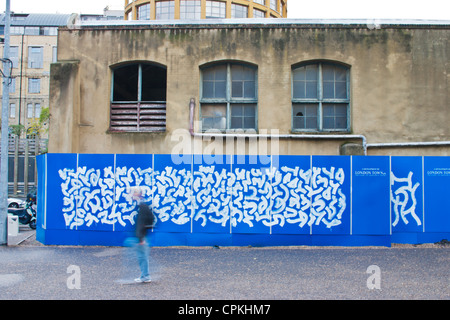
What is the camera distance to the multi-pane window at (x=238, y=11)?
49.8 metres

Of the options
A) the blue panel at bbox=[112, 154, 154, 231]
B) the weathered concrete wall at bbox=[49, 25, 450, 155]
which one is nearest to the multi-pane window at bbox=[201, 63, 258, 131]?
the weathered concrete wall at bbox=[49, 25, 450, 155]

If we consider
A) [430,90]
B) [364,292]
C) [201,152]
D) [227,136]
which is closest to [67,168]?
[201,152]

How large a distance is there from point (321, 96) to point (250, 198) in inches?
155

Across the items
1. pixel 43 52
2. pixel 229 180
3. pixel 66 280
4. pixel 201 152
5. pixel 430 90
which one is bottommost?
pixel 66 280

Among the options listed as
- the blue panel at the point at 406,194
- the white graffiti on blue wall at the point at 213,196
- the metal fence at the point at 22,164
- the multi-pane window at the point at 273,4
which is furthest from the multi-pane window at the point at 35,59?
the blue panel at the point at 406,194

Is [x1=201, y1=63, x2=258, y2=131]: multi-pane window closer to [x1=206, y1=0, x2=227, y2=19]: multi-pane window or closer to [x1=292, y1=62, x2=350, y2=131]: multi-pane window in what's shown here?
[x1=292, y1=62, x2=350, y2=131]: multi-pane window

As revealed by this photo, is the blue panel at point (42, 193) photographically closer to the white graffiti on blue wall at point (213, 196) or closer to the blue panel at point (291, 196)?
the white graffiti on blue wall at point (213, 196)

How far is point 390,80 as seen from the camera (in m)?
12.6

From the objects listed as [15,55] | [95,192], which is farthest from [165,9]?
[95,192]

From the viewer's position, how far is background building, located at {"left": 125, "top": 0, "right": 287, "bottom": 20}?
48.0m

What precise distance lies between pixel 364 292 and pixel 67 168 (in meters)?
8.07

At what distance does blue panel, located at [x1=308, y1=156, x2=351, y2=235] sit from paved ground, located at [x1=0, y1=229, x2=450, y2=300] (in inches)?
26.2

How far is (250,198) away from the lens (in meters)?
11.2
